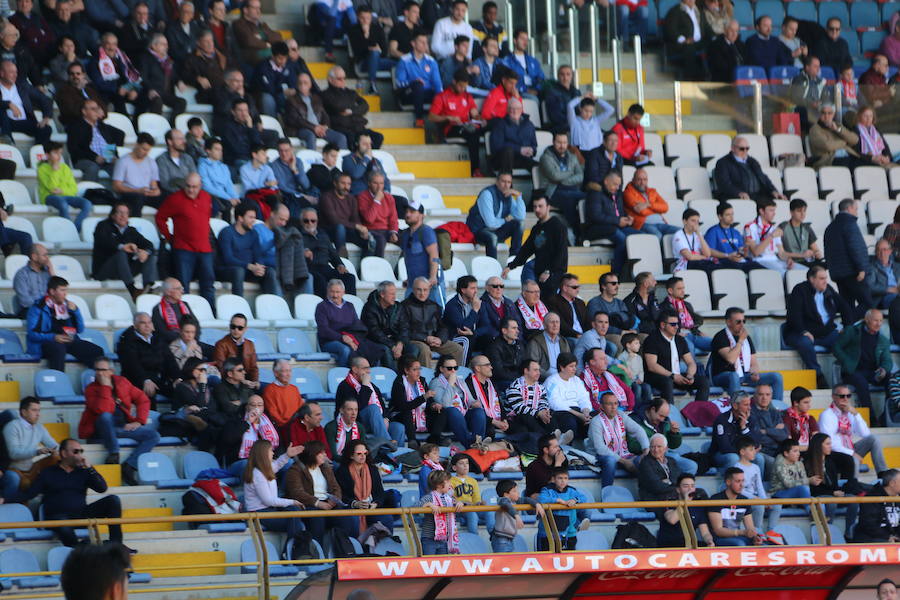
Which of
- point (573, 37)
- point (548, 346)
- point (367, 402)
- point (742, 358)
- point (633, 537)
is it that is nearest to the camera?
point (633, 537)

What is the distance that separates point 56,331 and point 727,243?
6789 millimetres

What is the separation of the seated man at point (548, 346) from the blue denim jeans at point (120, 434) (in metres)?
3.28

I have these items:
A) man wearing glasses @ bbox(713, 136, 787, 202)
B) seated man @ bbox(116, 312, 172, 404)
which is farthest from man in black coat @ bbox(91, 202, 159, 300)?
man wearing glasses @ bbox(713, 136, 787, 202)

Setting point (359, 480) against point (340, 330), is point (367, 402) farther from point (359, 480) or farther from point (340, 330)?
point (340, 330)

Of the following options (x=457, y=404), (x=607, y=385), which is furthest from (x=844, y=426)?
(x=457, y=404)

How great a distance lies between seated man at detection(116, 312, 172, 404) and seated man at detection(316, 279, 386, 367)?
5.08 ft

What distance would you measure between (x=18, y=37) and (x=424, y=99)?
4.36 metres

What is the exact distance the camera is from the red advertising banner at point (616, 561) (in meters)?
10.2

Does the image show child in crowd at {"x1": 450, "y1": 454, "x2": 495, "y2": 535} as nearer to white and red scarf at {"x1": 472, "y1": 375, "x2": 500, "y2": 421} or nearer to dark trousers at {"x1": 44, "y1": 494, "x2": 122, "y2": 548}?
white and red scarf at {"x1": 472, "y1": 375, "x2": 500, "y2": 421}

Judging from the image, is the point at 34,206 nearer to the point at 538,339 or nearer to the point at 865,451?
the point at 538,339

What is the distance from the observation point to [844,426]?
1328cm

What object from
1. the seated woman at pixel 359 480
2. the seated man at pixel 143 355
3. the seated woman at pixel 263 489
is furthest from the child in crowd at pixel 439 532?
the seated man at pixel 143 355

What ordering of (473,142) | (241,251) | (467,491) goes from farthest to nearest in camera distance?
1. (473,142)
2. (241,251)
3. (467,491)

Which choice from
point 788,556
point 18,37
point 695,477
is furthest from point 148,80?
point 788,556
